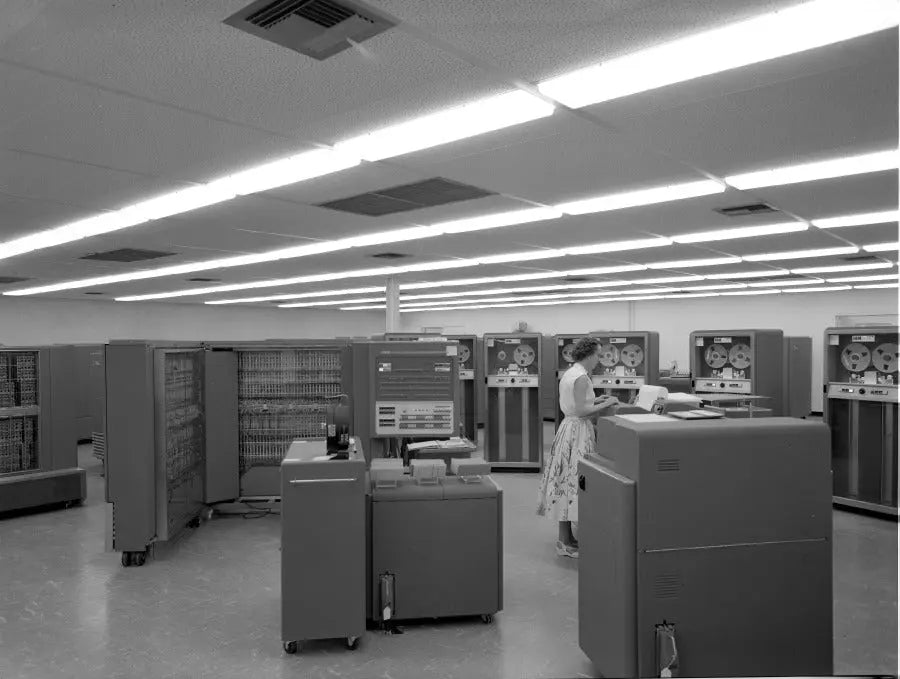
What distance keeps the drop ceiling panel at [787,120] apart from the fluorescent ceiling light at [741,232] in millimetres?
2817

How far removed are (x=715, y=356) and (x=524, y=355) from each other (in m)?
2.65

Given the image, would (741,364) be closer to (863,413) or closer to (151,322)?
(863,413)

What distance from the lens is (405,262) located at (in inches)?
398

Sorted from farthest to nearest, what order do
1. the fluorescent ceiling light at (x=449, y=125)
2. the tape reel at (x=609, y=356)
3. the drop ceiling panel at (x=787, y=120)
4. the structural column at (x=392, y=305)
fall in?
1. the structural column at (x=392, y=305)
2. the tape reel at (x=609, y=356)
3. the fluorescent ceiling light at (x=449, y=125)
4. the drop ceiling panel at (x=787, y=120)

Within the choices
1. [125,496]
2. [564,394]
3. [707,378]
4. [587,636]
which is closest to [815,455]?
[587,636]

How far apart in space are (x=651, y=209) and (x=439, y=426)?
323 centimetres

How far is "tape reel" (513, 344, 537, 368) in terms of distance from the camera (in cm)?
965

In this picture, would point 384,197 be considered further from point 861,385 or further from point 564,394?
point 861,385

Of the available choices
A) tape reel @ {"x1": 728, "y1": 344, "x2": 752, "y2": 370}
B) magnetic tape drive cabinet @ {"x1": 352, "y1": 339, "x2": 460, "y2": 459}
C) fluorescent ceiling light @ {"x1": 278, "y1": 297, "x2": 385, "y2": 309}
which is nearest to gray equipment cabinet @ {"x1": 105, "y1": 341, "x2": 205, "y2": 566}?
magnetic tape drive cabinet @ {"x1": 352, "y1": 339, "x2": 460, "y2": 459}

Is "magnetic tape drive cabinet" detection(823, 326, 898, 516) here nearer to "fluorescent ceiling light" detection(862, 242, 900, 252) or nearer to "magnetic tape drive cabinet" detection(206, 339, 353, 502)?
"fluorescent ceiling light" detection(862, 242, 900, 252)

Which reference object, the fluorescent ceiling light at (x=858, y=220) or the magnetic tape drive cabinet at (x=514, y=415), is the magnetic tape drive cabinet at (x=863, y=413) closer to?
the fluorescent ceiling light at (x=858, y=220)

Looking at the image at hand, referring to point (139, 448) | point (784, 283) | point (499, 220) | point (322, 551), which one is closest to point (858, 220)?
point (499, 220)

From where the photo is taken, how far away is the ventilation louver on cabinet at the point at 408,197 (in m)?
5.38

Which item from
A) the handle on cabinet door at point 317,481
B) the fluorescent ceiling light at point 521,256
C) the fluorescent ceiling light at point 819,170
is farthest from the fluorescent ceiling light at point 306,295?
the handle on cabinet door at point 317,481
